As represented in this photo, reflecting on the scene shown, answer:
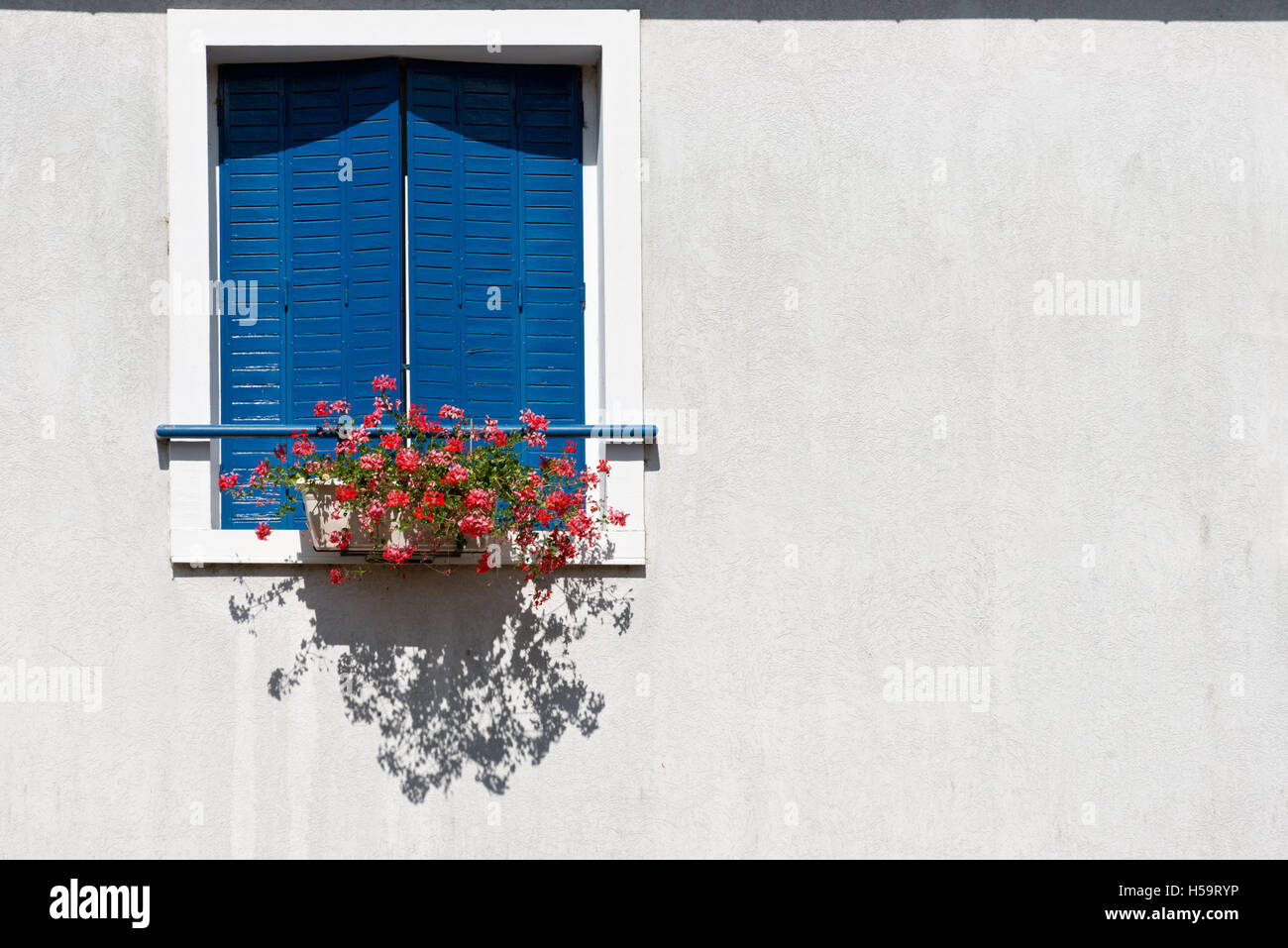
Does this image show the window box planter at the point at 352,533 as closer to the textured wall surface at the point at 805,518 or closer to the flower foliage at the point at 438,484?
the flower foliage at the point at 438,484

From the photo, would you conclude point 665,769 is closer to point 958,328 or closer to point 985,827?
point 985,827

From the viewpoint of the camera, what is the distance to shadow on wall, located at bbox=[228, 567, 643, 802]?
614 centimetres

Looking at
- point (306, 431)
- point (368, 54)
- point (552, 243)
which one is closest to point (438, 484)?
point (306, 431)

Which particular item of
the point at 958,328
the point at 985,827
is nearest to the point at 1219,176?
the point at 958,328

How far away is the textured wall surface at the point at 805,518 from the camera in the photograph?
6125mm

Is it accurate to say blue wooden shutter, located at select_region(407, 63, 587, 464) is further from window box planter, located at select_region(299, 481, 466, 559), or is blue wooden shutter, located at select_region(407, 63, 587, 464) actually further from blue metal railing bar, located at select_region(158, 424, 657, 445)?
window box planter, located at select_region(299, 481, 466, 559)

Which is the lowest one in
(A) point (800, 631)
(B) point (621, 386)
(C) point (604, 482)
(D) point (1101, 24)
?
(A) point (800, 631)

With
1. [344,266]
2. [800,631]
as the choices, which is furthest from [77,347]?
[800,631]

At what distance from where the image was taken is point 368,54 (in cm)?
642

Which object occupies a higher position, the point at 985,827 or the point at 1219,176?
the point at 1219,176

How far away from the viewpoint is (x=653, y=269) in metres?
6.30

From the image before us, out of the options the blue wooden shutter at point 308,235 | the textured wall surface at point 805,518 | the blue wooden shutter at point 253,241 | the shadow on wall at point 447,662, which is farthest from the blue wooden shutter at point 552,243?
the blue wooden shutter at point 253,241

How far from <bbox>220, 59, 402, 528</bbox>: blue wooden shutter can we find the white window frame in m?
0.11
